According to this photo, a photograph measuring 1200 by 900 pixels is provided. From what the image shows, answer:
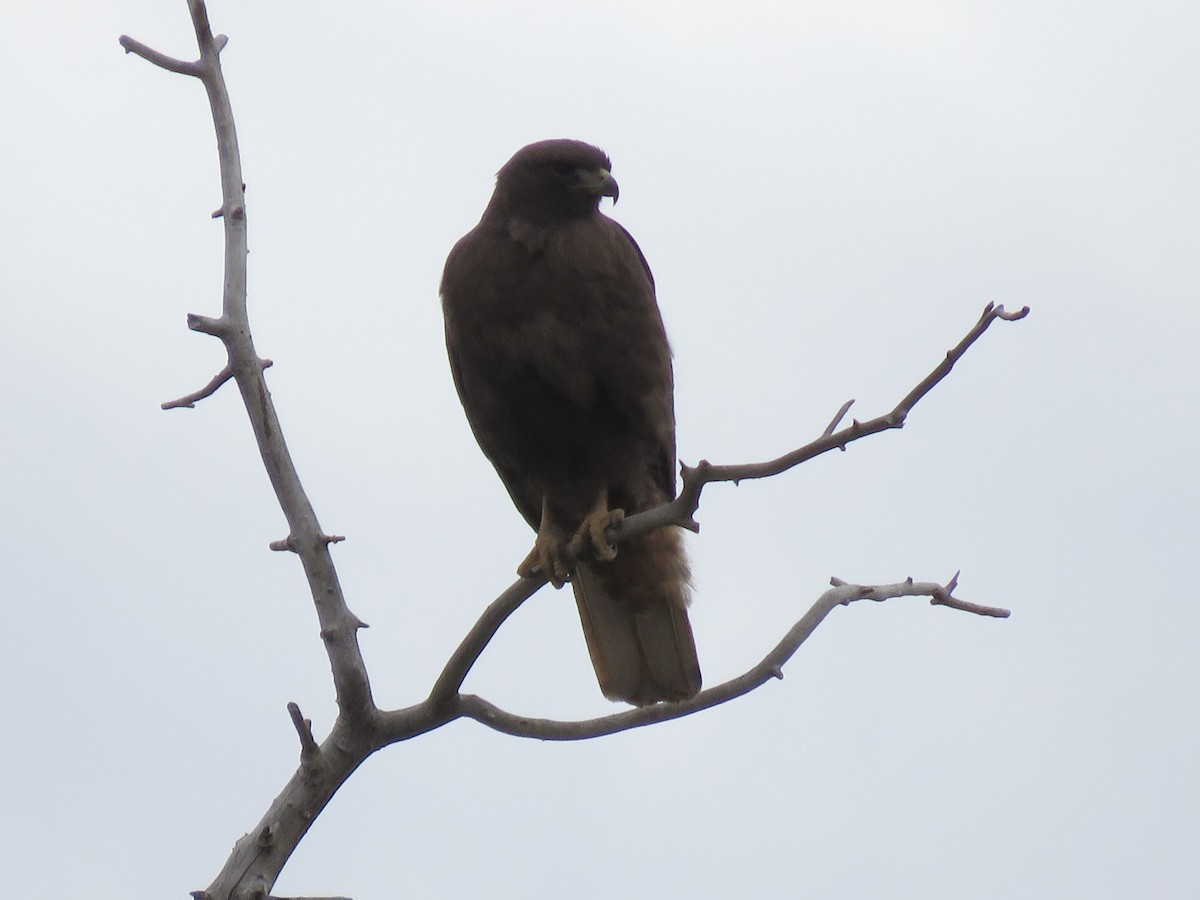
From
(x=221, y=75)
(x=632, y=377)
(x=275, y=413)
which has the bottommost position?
(x=275, y=413)

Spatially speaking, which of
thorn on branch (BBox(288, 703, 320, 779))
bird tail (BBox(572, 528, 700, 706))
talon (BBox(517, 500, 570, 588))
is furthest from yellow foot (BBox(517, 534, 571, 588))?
thorn on branch (BBox(288, 703, 320, 779))

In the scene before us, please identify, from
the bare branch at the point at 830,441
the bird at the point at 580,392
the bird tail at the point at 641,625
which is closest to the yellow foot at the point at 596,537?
the bird at the point at 580,392

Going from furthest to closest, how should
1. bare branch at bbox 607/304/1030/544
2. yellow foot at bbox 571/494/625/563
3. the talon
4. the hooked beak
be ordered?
the hooked beak
the talon
yellow foot at bbox 571/494/625/563
bare branch at bbox 607/304/1030/544

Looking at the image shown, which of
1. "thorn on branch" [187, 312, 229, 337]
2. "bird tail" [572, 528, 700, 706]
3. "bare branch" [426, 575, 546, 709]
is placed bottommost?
"bare branch" [426, 575, 546, 709]

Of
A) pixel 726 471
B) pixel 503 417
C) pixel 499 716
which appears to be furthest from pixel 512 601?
pixel 503 417

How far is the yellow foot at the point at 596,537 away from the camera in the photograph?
4570mm

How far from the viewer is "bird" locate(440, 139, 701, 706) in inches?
182

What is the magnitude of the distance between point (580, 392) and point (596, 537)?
459mm

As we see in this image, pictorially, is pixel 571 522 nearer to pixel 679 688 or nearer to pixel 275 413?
pixel 679 688

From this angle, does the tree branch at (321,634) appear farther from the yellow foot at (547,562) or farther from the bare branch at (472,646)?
the yellow foot at (547,562)

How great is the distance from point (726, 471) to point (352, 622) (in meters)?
1.11

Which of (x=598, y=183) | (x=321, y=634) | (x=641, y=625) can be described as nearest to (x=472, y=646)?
(x=321, y=634)

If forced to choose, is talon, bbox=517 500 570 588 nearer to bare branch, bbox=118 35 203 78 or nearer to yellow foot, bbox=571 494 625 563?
yellow foot, bbox=571 494 625 563

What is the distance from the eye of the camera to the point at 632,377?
4680 mm
